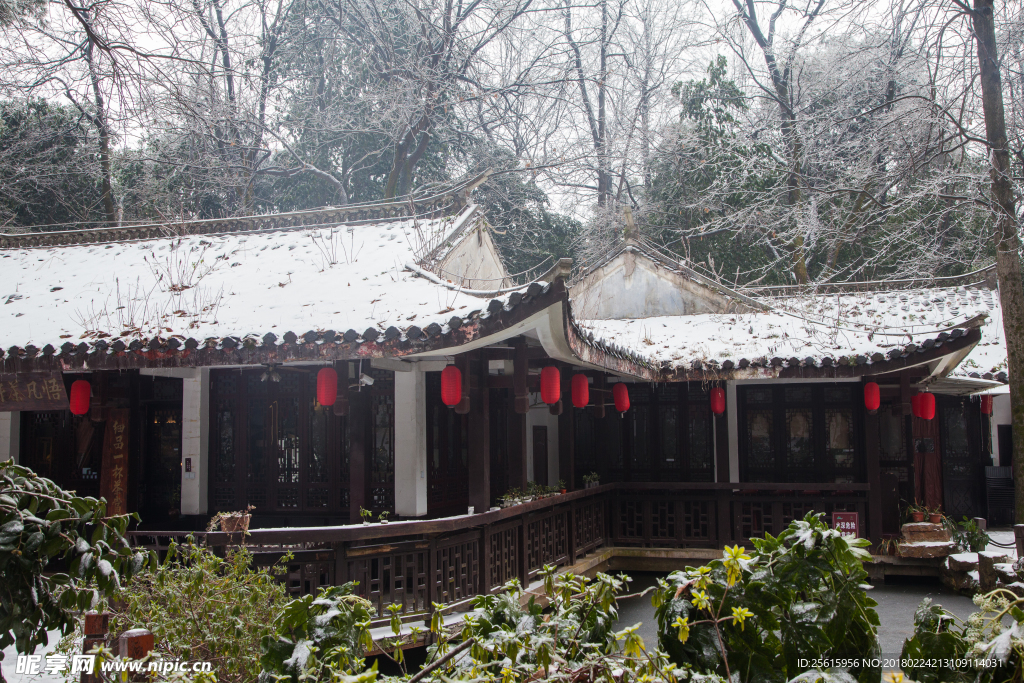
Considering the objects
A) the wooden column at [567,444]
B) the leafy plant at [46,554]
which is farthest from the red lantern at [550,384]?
the leafy plant at [46,554]

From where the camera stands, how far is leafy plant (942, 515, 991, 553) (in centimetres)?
935

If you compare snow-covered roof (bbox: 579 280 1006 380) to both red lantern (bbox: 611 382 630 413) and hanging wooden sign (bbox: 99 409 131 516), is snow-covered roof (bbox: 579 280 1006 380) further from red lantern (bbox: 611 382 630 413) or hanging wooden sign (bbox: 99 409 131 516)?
hanging wooden sign (bbox: 99 409 131 516)

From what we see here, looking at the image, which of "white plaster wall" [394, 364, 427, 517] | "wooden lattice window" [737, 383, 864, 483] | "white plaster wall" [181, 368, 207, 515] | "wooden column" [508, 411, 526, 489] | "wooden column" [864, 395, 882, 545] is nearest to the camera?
"white plaster wall" [394, 364, 427, 517]

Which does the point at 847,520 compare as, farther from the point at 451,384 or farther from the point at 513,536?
the point at 451,384

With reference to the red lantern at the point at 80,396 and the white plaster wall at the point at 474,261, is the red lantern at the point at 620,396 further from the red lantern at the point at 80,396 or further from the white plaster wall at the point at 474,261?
the red lantern at the point at 80,396

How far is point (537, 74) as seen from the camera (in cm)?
2036

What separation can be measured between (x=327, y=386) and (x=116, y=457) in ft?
9.84

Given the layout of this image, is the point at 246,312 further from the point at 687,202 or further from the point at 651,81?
the point at 651,81

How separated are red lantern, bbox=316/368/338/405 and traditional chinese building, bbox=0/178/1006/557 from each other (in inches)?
12.1

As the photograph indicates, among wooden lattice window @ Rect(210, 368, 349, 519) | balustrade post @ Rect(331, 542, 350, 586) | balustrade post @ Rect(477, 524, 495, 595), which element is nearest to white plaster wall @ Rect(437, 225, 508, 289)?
wooden lattice window @ Rect(210, 368, 349, 519)

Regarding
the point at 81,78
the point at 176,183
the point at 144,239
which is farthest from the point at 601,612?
the point at 176,183

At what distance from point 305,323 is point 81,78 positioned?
2.38m

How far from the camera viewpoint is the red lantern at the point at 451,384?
634 cm

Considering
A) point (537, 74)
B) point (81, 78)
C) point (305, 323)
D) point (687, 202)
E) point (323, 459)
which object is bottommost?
point (323, 459)
